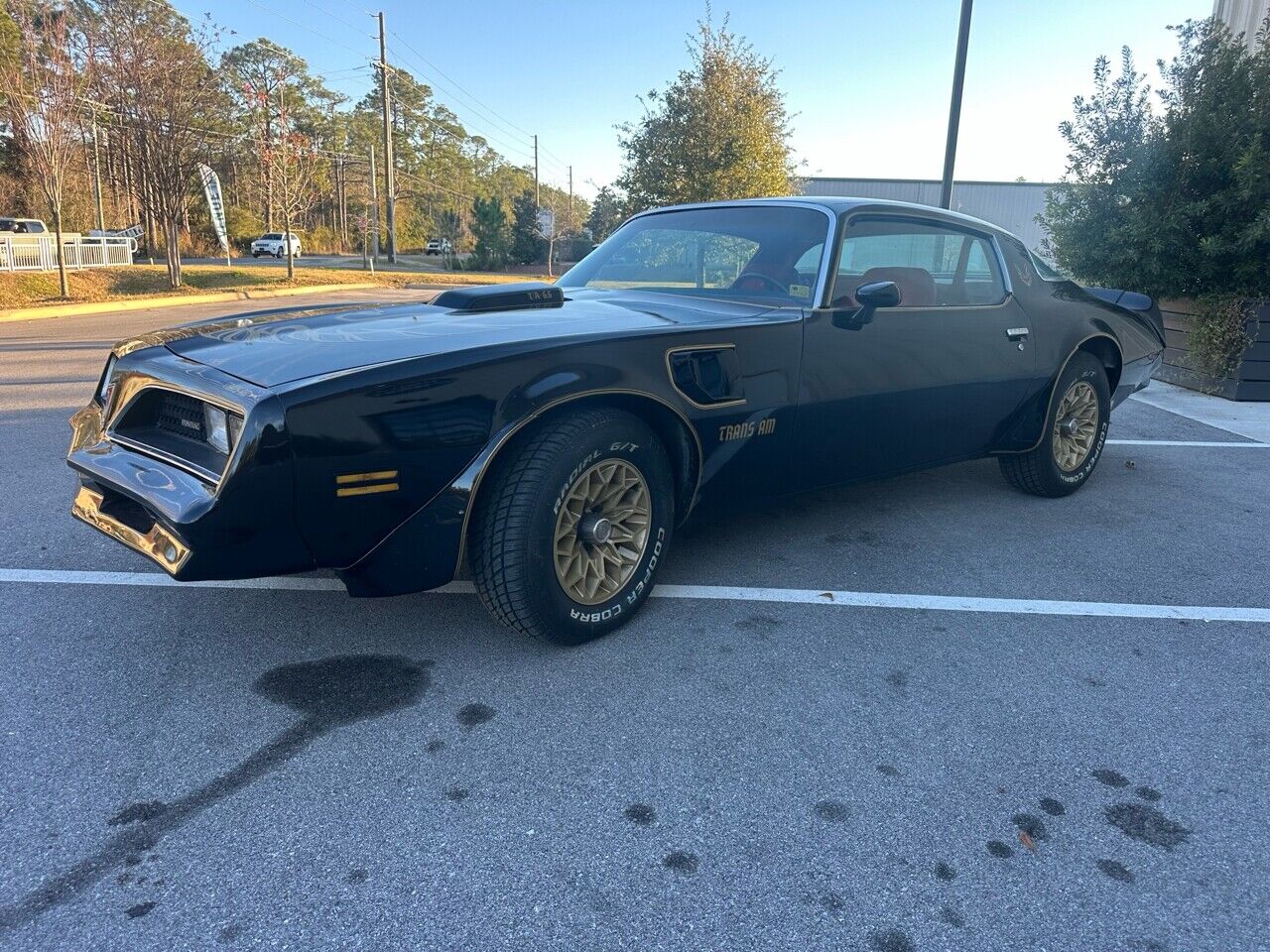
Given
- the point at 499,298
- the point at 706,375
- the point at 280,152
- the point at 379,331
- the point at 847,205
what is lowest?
the point at 706,375

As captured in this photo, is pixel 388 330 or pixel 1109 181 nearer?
pixel 388 330

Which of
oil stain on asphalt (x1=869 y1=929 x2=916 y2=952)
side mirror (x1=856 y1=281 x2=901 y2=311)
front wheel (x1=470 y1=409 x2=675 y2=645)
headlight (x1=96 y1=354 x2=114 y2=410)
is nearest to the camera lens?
oil stain on asphalt (x1=869 y1=929 x2=916 y2=952)

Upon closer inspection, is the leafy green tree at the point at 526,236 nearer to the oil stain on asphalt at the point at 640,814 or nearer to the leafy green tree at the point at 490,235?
the leafy green tree at the point at 490,235

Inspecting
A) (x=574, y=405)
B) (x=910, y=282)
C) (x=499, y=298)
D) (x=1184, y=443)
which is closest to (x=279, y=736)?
(x=574, y=405)

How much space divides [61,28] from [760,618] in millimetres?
20543

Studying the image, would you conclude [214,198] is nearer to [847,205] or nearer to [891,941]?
[847,205]

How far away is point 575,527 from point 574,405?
0.39 meters

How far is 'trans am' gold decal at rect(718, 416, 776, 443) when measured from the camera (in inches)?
125

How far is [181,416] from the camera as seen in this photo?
2.64 m

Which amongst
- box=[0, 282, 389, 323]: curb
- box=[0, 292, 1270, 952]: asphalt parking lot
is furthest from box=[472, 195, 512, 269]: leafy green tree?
box=[0, 292, 1270, 952]: asphalt parking lot

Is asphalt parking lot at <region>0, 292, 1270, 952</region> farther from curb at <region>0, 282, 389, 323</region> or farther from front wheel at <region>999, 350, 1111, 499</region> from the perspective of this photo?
curb at <region>0, 282, 389, 323</region>

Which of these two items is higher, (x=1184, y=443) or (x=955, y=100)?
(x=955, y=100)

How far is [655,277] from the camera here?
399 centimetres

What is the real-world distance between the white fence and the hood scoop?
67.9ft
